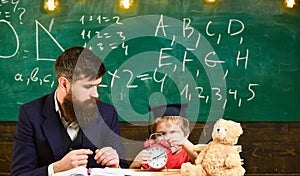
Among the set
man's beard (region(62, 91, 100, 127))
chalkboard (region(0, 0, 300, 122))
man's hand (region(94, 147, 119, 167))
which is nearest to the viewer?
man's hand (region(94, 147, 119, 167))

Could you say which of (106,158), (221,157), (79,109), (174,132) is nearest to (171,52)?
(174,132)

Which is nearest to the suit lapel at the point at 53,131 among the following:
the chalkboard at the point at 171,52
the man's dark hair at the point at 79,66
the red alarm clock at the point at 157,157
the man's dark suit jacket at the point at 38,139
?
the man's dark suit jacket at the point at 38,139

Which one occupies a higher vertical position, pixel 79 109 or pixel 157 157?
pixel 79 109

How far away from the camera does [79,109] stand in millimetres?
2529

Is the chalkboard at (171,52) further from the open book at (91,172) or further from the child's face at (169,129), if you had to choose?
the open book at (91,172)

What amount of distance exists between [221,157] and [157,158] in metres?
0.41

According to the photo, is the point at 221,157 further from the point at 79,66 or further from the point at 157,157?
the point at 79,66

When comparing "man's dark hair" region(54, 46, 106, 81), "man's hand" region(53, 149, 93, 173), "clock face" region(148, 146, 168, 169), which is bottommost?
"clock face" region(148, 146, 168, 169)

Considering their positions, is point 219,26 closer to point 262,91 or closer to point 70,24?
point 262,91

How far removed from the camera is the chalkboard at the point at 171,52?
3.95m

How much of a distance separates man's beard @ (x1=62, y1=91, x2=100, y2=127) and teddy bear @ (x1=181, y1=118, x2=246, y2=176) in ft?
1.94

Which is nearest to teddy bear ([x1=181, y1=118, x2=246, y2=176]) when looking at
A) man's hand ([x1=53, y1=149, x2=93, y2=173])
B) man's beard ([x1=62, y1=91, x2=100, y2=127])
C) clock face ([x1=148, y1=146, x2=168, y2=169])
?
clock face ([x1=148, y1=146, x2=168, y2=169])

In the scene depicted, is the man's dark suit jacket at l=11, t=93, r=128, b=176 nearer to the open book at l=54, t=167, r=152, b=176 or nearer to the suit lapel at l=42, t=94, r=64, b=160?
the suit lapel at l=42, t=94, r=64, b=160

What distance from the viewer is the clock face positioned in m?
2.51
